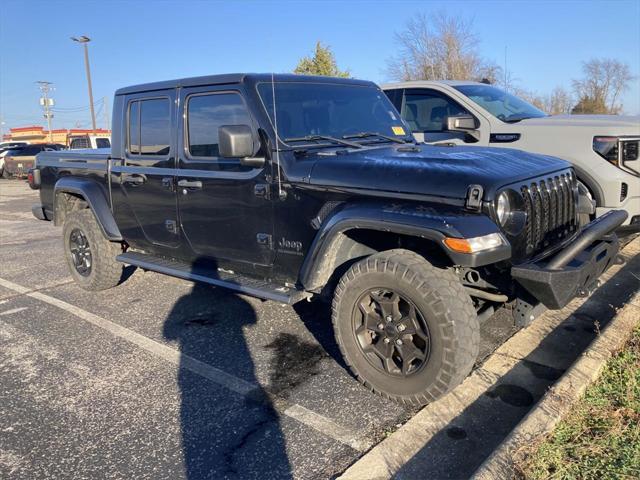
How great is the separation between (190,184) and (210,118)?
0.53 metres

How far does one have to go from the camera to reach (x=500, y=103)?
258 inches

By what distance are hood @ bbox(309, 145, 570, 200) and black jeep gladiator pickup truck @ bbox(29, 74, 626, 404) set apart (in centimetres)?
1

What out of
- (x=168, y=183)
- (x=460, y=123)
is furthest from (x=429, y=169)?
(x=460, y=123)

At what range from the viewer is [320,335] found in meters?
4.27

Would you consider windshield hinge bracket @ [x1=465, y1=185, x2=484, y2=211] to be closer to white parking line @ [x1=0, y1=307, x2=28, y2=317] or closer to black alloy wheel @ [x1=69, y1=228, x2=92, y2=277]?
black alloy wheel @ [x1=69, y1=228, x2=92, y2=277]

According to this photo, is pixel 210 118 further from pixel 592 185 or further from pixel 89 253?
pixel 592 185

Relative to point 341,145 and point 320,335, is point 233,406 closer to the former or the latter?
point 320,335

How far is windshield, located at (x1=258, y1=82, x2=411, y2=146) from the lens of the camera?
12.5 feet

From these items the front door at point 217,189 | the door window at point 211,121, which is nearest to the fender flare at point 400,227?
the front door at point 217,189

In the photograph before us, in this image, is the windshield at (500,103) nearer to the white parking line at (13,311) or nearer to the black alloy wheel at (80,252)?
the black alloy wheel at (80,252)

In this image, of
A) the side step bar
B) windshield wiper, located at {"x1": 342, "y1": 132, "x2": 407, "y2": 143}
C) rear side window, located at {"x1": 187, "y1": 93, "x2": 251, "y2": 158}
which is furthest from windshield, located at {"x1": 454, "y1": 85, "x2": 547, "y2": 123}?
the side step bar

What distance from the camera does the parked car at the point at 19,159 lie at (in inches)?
937

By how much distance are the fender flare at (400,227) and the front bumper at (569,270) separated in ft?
0.59

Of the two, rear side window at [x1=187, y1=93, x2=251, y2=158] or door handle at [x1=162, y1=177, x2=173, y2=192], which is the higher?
rear side window at [x1=187, y1=93, x2=251, y2=158]
